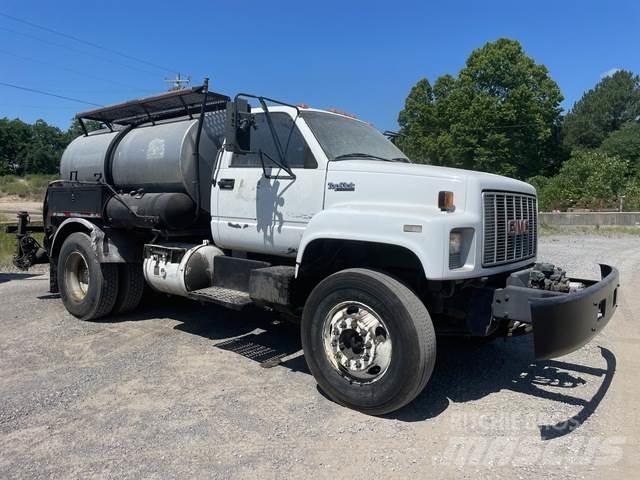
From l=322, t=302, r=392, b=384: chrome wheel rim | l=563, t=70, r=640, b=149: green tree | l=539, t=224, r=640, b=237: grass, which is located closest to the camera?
l=322, t=302, r=392, b=384: chrome wheel rim

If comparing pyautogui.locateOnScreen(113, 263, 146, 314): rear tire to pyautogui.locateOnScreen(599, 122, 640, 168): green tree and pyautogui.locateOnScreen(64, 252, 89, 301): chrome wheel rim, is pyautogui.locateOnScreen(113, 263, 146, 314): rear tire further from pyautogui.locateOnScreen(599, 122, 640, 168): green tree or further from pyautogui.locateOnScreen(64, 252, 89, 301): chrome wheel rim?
pyautogui.locateOnScreen(599, 122, 640, 168): green tree

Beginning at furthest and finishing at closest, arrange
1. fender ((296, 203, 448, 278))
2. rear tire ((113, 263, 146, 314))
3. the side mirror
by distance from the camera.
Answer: rear tire ((113, 263, 146, 314)) → the side mirror → fender ((296, 203, 448, 278))

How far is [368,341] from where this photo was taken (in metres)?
4.28

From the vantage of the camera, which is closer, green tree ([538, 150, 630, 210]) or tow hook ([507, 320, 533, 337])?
tow hook ([507, 320, 533, 337])

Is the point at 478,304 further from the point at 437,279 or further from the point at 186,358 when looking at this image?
the point at 186,358

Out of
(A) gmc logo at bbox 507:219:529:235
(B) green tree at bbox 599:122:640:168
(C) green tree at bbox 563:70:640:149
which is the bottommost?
(A) gmc logo at bbox 507:219:529:235

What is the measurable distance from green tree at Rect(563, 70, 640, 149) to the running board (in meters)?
67.5

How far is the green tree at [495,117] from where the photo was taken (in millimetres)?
49438

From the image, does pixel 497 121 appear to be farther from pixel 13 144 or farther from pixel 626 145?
pixel 13 144

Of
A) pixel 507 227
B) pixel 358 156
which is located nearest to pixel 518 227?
pixel 507 227

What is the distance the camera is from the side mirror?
4.98 meters

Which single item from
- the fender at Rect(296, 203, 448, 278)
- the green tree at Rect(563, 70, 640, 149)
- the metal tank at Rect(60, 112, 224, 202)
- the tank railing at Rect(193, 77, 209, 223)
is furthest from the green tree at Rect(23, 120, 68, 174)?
the fender at Rect(296, 203, 448, 278)

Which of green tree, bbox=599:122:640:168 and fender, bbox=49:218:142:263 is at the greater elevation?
green tree, bbox=599:122:640:168

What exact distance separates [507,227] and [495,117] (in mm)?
48170
